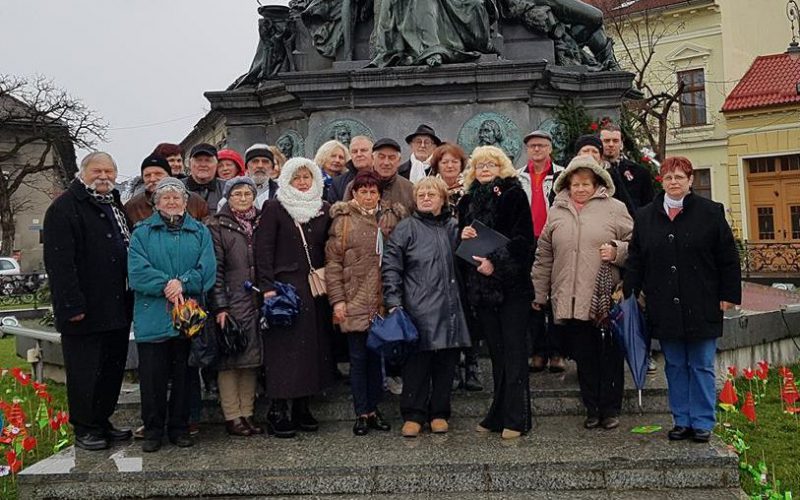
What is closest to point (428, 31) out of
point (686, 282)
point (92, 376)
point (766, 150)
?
point (686, 282)

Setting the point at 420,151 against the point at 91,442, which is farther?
the point at 420,151

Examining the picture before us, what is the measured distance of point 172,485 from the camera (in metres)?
4.76

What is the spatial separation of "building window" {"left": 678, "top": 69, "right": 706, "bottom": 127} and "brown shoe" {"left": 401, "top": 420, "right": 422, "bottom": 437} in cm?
3289

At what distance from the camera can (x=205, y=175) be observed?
20.6ft

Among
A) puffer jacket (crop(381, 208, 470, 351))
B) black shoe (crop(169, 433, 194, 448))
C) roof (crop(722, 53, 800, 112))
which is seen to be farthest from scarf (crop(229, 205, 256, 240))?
roof (crop(722, 53, 800, 112))

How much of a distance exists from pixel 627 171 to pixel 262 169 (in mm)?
3058

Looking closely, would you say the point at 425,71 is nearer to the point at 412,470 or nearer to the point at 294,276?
the point at 294,276

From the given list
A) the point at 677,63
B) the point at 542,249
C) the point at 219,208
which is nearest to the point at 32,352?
the point at 219,208

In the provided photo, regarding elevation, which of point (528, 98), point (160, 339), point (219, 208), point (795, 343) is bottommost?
point (795, 343)

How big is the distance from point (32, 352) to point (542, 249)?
697 centimetres

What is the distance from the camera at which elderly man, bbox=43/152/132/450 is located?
515 cm

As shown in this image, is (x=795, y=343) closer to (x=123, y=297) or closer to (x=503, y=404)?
(x=503, y=404)

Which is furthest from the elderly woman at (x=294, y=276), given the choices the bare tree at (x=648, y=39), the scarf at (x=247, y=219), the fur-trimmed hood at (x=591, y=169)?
the bare tree at (x=648, y=39)

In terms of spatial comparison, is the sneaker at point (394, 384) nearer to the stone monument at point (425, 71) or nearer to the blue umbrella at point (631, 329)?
the blue umbrella at point (631, 329)
